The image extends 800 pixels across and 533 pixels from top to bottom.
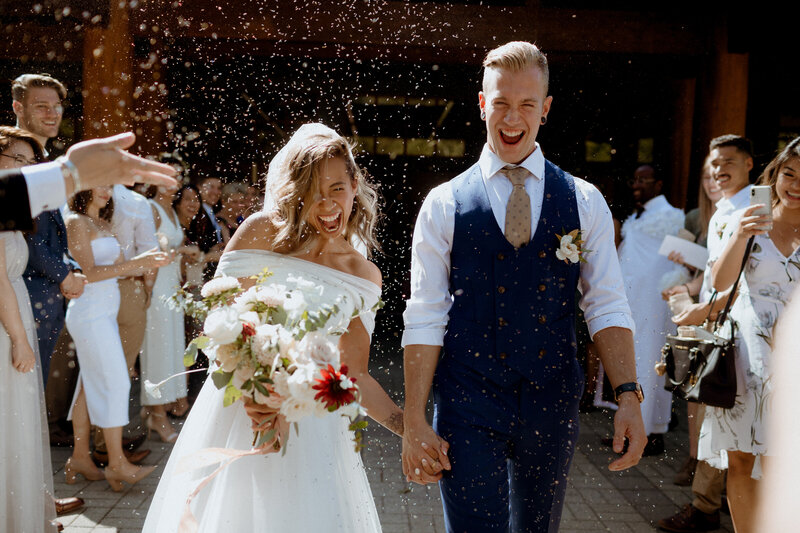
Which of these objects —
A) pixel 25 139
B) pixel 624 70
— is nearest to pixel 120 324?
pixel 25 139

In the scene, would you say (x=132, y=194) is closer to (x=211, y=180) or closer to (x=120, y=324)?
(x=120, y=324)

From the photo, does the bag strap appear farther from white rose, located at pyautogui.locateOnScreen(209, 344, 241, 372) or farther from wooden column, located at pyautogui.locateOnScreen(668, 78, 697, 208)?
wooden column, located at pyautogui.locateOnScreen(668, 78, 697, 208)

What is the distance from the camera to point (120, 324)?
5367 millimetres

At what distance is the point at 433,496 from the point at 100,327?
7.64ft

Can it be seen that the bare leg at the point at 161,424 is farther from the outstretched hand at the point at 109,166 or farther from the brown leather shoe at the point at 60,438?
the outstretched hand at the point at 109,166

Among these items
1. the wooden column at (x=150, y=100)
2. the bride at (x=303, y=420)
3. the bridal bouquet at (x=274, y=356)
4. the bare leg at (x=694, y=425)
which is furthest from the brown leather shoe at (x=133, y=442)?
the bare leg at (x=694, y=425)

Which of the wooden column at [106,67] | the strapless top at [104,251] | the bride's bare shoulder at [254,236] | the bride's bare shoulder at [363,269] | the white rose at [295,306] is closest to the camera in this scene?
the white rose at [295,306]

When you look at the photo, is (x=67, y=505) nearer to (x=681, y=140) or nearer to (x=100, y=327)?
(x=100, y=327)

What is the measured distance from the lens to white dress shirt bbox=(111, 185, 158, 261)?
16.5 feet

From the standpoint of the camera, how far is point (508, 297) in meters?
2.51

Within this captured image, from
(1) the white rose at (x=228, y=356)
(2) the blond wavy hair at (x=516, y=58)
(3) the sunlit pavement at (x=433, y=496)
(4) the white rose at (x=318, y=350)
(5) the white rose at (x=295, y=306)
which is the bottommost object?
(3) the sunlit pavement at (x=433, y=496)

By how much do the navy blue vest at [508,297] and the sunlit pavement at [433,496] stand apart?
1395mm

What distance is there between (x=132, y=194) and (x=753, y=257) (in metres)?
3.85

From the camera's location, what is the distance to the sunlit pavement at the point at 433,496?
14.2 feet
